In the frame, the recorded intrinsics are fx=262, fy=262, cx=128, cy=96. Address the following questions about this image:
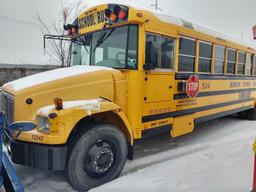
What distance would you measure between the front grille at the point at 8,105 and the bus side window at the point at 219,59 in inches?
158

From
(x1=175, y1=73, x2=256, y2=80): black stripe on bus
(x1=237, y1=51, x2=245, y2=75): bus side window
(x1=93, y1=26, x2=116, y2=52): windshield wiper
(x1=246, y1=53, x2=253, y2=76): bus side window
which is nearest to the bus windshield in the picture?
(x1=93, y1=26, x2=116, y2=52): windshield wiper

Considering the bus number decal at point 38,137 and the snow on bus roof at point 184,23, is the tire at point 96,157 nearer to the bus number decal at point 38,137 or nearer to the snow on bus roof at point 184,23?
the bus number decal at point 38,137

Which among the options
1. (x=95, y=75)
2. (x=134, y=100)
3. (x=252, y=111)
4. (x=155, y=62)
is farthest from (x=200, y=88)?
(x=252, y=111)

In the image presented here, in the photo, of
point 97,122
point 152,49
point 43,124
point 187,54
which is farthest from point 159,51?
point 43,124

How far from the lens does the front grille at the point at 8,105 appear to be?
310 centimetres

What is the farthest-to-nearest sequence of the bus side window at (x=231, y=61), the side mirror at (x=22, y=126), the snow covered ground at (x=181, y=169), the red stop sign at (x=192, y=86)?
→ the bus side window at (x=231, y=61) → the red stop sign at (x=192, y=86) → the snow covered ground at (x=181, y=169) → the side mirror at (x=22, y=126)

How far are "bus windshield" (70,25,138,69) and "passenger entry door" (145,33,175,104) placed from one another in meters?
0.23

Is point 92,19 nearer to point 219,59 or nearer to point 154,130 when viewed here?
point 154,130

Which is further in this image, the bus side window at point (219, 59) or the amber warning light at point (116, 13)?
the bus side window at point (219, 59)

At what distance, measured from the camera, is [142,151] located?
188 inches

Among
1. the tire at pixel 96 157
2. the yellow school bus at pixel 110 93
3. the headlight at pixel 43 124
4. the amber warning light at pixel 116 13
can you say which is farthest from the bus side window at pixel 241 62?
the headlight at pixel 43 124

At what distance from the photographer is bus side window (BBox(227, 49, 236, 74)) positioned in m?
5.93

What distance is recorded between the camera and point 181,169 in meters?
3.72

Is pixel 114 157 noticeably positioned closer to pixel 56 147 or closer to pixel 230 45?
pixel 56 147
